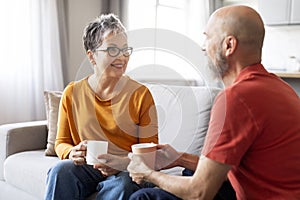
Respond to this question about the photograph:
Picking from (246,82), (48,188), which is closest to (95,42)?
(48,188)

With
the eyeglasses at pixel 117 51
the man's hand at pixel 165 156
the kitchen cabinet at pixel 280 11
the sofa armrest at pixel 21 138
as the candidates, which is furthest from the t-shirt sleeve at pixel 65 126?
the kitchen cabinet at pixel 280 11

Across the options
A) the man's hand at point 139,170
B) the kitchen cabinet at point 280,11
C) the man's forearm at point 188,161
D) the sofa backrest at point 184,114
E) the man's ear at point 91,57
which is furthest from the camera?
the kitchen cabinet at point 280,11

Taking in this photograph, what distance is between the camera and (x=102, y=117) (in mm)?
1615

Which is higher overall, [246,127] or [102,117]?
[246,127]

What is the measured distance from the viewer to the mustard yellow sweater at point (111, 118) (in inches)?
62.5

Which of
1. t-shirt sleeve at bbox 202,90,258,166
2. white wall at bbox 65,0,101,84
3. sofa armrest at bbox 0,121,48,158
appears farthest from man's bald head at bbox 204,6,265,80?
white wall at bbox 65,0,101,84

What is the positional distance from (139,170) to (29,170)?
92 cm

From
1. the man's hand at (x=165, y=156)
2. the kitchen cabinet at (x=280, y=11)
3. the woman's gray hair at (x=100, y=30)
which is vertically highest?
the kitchen cabinet at (x=280, y=11)

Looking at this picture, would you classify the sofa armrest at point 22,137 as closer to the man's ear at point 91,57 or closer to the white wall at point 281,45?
the man's ear at point 91,57

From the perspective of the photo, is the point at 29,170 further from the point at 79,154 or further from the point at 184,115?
the point at 184,115

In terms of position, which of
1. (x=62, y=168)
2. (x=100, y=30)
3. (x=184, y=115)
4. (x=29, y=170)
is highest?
(x=100, y=30)

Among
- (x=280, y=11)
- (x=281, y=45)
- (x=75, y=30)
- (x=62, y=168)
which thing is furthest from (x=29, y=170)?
(x=281, y=45)

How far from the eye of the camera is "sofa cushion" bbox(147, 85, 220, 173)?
184 cm

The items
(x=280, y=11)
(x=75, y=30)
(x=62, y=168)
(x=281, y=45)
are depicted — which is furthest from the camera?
(x=281, y=45)
